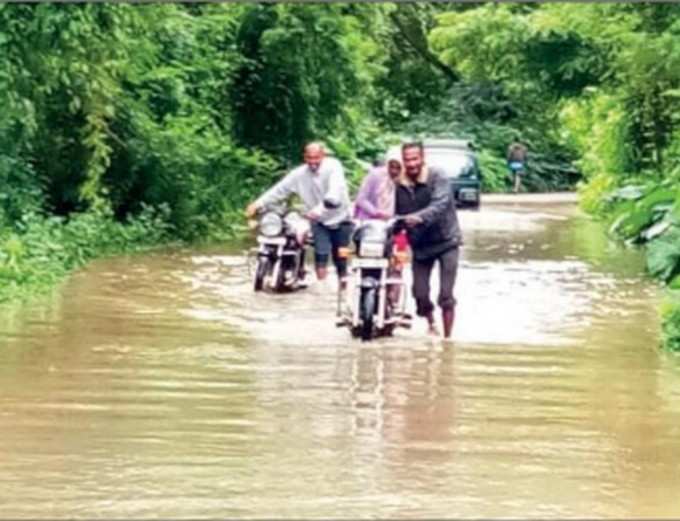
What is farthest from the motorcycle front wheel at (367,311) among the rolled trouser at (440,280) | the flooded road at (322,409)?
the rolled trouser at (440,280)

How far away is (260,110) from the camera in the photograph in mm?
30328

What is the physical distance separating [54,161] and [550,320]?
9.61 meters

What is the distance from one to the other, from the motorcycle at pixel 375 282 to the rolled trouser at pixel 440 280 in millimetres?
179

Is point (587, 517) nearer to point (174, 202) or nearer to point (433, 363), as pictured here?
point (433, 363)

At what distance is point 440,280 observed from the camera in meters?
13.7

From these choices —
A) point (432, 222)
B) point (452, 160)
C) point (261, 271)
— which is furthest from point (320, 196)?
point (452, 160)

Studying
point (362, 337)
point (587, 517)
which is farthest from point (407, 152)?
point (587, 517)

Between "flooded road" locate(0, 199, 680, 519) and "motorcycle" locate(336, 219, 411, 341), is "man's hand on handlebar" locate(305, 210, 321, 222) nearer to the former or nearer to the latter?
"flooded road" locate(0, 199, 680, 519)

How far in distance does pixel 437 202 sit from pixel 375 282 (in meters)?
0.79

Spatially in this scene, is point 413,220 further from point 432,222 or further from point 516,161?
point 516,161

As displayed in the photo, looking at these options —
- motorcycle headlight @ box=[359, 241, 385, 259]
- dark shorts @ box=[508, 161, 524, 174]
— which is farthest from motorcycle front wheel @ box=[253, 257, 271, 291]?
dark shorts @ box=[508, 161, 524, 174]

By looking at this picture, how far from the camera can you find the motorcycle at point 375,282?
1328 cm

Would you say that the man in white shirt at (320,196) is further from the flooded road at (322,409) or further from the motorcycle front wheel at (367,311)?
A: the motorcycle front wheel at (367,311)

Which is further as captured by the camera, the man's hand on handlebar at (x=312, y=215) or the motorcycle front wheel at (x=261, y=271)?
the motorcycle front wheel at (x=261, y=271)
